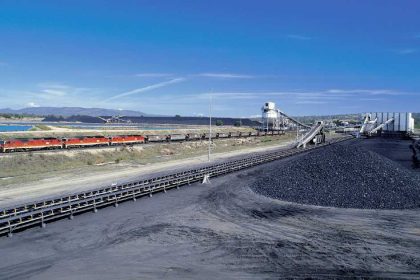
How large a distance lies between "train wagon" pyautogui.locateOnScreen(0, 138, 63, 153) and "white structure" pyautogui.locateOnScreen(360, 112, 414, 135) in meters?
127

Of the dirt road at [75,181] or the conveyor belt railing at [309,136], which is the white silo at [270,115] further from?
the dirt road at [75,181]

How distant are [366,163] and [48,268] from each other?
35964mm

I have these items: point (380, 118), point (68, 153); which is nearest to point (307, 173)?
point (68, 153)

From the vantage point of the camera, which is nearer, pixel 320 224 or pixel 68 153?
pixel 320 224

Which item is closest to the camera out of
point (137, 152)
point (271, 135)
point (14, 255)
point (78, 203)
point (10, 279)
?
point (10, 279)

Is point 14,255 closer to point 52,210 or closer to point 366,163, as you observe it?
point 52,210

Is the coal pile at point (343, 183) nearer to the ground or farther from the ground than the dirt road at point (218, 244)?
farther from the ground

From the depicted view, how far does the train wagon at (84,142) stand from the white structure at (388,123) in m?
117

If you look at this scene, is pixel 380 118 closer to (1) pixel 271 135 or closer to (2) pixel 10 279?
(1) pixel 271 135

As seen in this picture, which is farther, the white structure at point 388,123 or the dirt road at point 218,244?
the white structure at point 388,123

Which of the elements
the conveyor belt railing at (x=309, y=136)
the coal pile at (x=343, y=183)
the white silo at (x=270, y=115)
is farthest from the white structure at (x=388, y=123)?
the coal pile at (x=343, y=183)

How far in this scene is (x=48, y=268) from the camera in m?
18.2

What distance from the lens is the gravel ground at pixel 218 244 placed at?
60.4 ft

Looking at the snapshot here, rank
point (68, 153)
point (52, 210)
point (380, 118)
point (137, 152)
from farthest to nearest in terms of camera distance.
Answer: point (380, 118) < point (137, 152) < point (68, 153) < point (52, 210)
